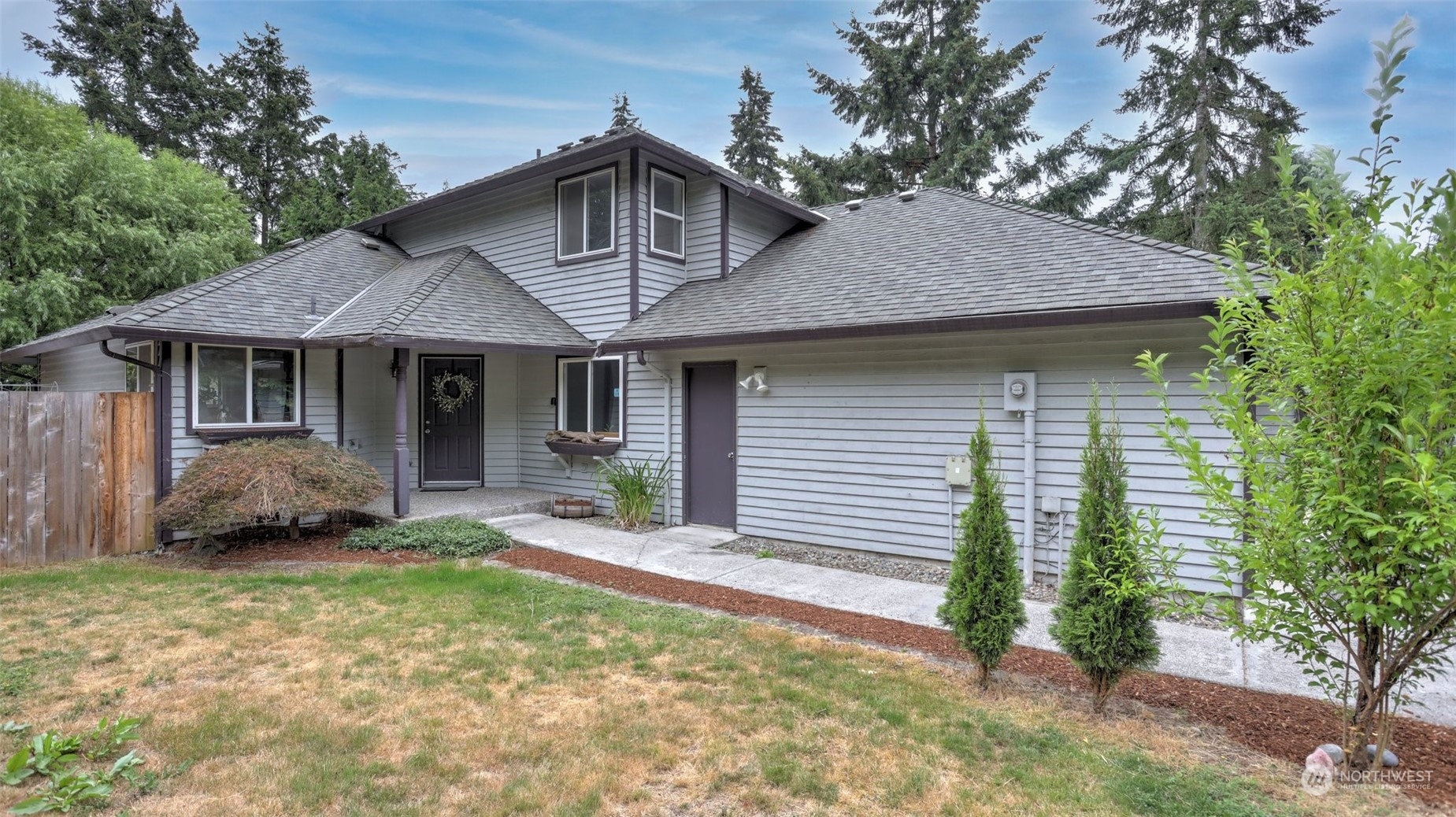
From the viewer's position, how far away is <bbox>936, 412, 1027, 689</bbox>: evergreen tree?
3.63 m

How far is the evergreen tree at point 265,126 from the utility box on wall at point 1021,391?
82.9 ft

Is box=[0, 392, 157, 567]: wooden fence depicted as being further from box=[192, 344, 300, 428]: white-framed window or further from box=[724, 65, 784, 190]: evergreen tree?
box=[724, 65, 784, 190]: evergreen tree

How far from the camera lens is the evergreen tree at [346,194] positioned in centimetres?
1820

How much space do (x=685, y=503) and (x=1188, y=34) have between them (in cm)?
1622

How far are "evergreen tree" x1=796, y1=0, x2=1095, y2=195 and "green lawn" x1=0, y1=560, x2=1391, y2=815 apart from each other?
644 inches

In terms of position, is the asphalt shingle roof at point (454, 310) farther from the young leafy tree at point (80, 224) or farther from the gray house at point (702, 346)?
the young leafy tree at point (80, 224)

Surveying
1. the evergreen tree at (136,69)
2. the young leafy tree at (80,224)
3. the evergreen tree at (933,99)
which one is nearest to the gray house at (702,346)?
the young leafy tree at (80,224)

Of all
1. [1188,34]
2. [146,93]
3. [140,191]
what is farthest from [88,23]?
[1188,34]

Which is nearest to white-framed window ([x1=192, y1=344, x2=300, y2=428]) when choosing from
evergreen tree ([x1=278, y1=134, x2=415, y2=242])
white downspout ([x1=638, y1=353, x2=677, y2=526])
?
white downspout ([x1=638, y1=353, x2=677, y2=526])

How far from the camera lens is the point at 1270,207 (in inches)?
510

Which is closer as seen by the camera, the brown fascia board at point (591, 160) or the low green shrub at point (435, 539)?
the low green shrub at point (435, 539)

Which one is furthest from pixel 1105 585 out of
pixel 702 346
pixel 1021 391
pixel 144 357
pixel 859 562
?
pixel 144 357

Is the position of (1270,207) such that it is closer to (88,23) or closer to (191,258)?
(191,258)

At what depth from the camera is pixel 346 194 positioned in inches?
766
